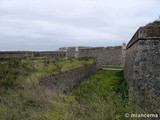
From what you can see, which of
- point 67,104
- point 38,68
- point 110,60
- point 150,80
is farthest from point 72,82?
point 110,60

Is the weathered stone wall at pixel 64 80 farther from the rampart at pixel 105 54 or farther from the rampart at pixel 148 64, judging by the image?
the rampart at pixel 105 54

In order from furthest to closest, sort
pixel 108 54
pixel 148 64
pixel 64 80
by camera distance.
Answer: pixel 108 54 → pixel 64 80 → pixel 148 64

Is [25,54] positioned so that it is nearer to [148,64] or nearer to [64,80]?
[64,80]

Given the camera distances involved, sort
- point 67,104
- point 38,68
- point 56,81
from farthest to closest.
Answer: point 38,68 < point 56,81 < point 67,104

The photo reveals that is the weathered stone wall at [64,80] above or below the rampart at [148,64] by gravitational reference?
below

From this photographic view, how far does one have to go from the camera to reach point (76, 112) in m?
6.20

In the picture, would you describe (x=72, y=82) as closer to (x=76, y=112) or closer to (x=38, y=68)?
(x=38, y=68)

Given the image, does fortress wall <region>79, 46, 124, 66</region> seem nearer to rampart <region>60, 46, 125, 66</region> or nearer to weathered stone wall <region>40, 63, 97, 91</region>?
rampart <region>60, 46, 125, 66</region>

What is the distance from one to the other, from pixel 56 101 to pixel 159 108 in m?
2.38

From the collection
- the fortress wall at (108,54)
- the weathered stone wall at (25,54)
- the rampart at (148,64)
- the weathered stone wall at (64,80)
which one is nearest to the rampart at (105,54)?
the fortress wall at (108,54)

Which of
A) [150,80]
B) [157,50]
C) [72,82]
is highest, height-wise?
[157,50]

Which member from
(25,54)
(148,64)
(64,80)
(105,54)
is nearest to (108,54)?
(105,54)

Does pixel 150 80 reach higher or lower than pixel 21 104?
higher

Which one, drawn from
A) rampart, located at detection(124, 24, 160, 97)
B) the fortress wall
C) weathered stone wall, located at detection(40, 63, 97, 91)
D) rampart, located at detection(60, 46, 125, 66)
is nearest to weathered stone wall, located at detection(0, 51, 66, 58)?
rampart, located at detection(60, 46, 125, 66)
